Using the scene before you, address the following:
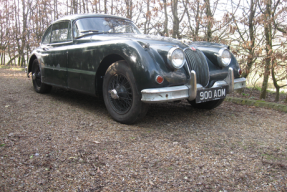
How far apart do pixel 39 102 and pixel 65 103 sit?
480 mm

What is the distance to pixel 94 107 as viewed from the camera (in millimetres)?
4258

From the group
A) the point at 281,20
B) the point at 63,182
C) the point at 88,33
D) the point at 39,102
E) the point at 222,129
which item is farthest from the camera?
the point at 281,20

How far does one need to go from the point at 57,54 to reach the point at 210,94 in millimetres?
2860

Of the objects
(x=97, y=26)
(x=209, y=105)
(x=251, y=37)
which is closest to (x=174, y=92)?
(x=209, y=105)

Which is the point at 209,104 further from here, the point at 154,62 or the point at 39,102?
the point at 39,102

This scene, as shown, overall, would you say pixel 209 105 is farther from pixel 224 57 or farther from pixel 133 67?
pixel 133 67

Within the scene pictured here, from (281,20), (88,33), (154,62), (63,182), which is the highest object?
(281,20)

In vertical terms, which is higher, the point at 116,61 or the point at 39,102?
the point at 116,61

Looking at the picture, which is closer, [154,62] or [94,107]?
[154,62]

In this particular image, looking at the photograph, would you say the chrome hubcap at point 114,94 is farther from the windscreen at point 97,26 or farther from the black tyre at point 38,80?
the black tyre at point 38,80

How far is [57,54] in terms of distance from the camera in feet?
14.7

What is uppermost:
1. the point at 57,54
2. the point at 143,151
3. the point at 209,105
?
the point at 57,54

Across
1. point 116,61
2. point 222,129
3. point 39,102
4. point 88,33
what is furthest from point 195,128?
point 39,102

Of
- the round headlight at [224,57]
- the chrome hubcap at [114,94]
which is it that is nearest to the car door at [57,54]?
the chrome hubcap at [114,94]
